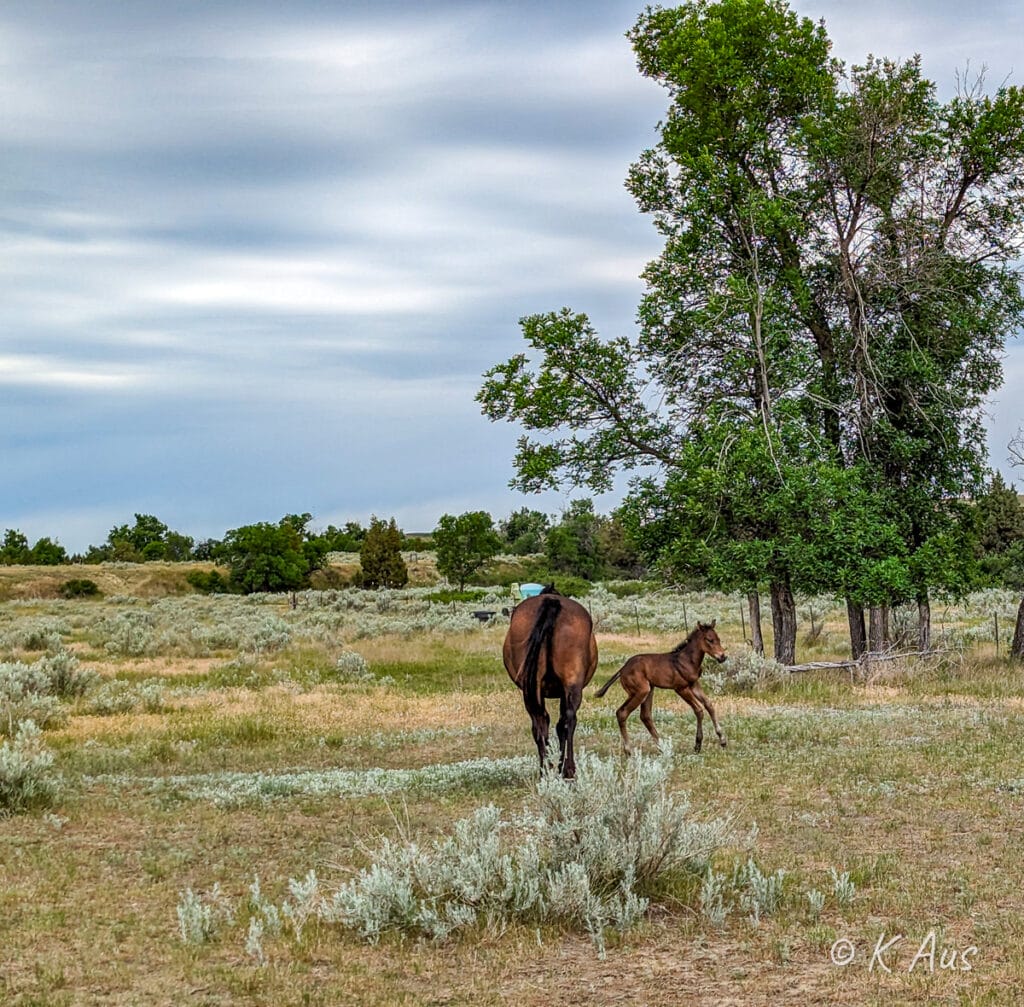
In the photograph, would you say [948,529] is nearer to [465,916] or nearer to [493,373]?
[493,373]

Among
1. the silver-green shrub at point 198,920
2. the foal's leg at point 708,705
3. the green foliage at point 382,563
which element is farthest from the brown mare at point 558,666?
the green foliage at point 382,563

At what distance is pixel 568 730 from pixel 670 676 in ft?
9.20

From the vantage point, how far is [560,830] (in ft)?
23.1

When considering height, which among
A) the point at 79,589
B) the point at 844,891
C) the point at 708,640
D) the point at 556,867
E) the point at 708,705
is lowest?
the point at 844,891

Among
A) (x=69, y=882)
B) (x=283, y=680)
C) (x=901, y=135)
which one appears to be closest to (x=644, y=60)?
(x=901, y=135)

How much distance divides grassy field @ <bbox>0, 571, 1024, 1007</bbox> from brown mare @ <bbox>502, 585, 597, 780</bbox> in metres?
0.58

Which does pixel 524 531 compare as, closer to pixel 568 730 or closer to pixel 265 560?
pixel 265 560

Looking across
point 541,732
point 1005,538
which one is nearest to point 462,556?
point 1005,538

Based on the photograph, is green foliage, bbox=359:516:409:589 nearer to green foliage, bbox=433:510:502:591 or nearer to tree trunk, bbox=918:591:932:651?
green foliage, bbox=433:510:502:591

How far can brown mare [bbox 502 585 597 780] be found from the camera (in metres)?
10.1

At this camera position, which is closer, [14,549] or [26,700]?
[26,700]

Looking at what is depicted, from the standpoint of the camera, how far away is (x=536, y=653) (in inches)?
397

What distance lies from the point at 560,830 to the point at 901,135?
748 inches

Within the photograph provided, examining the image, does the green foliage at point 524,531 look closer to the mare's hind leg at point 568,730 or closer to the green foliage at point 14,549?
the green foliage at point 14,549
